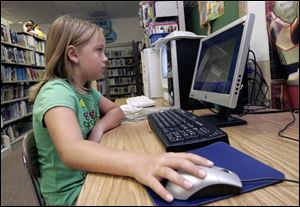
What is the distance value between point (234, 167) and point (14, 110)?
4.03m

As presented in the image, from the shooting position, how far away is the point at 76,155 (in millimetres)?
513

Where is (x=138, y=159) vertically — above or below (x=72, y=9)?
below

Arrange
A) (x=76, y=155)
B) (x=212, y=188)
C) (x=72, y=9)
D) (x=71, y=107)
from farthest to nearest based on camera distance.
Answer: (x=72, y=9), (x=71, y=107), (x=76, y=155), (x=212, y=188)

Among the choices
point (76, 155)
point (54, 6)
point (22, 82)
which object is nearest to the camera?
point (76, 155)

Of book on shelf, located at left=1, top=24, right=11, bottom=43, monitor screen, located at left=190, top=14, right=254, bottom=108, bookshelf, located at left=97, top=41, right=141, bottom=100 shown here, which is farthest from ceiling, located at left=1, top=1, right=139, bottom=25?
monitor screen, located at left=190, top=14, right=254, bottom=108

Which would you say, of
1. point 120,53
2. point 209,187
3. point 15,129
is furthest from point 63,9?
point 209,187

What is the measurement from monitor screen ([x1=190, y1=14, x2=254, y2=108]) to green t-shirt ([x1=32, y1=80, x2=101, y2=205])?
43 cm

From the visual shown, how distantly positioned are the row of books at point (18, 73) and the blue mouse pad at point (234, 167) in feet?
11.6

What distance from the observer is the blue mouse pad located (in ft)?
1.19

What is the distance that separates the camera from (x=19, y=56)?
399cm

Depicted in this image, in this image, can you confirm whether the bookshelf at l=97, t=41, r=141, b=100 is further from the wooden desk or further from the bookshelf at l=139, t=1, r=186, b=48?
the wooden desk

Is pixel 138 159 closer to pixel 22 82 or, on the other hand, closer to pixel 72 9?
pixel 22 82

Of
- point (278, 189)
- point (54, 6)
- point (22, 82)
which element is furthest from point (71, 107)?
point (54, 6)

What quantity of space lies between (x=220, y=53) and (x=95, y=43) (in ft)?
1.39
